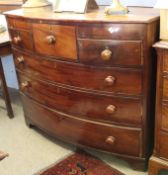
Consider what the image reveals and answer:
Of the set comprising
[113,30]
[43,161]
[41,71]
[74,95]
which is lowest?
[43,161]

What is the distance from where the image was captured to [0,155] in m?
2.02

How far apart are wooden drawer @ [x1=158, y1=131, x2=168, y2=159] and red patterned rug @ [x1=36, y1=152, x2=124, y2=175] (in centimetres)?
32

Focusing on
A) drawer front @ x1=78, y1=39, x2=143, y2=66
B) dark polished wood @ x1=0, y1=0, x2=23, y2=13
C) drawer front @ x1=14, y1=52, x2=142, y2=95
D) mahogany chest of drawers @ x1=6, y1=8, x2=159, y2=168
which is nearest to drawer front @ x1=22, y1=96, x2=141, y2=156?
mahogany chest of drawers @ x1=6, y1=8, x2=159, y2=168

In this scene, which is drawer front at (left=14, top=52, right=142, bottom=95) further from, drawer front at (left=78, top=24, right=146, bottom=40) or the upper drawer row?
drawer front at (left=78, top=24, right=146, bottom=40)

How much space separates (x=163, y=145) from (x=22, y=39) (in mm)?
1103

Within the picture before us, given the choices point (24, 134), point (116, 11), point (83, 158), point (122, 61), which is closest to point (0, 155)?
point (24, 134)

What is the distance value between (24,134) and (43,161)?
42 centimetres

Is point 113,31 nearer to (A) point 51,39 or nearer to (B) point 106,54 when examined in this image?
(B) point 106,54

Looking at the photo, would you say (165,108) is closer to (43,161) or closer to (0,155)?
(43,161)

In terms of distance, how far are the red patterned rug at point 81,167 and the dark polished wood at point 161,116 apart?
10.7 inches

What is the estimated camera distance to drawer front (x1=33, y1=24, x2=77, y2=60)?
152 cm

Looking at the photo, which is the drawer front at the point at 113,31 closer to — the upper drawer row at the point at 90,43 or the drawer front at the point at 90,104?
the upper drawer row at the point at 90,43

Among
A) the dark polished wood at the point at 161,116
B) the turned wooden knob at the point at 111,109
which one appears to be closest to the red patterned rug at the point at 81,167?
the dark polished wood at the point at 161,116

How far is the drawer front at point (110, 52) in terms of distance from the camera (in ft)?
4.52
